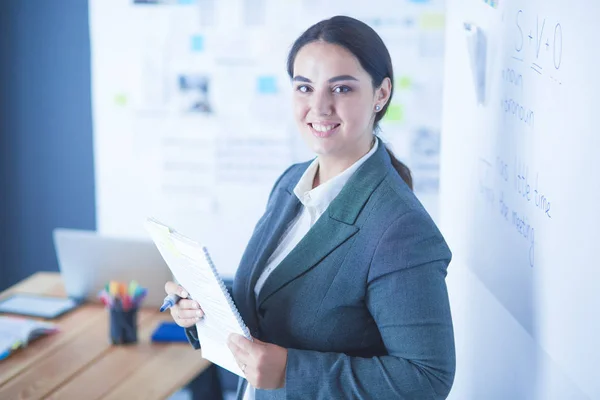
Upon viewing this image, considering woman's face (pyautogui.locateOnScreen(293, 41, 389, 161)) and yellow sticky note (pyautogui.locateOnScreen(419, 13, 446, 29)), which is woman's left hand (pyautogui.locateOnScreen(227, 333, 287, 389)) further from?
yellow sticky note (pyautogui.locateOnScreen(419, 13, 446, 29))

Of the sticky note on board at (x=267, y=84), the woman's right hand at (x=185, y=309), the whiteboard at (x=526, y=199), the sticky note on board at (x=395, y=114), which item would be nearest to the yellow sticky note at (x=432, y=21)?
the sticky note on board at (x=395, y=114)

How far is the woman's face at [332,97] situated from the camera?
1430 millimetres

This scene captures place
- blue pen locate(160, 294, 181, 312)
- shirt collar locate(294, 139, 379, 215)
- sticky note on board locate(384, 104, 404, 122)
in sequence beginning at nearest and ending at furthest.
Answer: shirt collar locate(294, 139, 379, 215) → blue pen locate(160, 294, 181, 312) → sticky note on board locate(384, 104, 404, 122)

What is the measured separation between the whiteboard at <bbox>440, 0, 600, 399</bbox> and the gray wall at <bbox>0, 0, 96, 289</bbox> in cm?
243

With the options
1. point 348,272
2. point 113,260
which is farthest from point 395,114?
point 348,272

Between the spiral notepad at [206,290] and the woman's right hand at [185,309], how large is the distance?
2cm

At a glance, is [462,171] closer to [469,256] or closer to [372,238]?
[469,256]

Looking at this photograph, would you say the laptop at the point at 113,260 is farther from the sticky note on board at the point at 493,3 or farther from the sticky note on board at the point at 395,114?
the sticky note on board at the point at 493,3

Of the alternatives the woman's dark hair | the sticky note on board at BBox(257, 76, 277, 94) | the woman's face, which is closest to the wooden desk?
the woman's face

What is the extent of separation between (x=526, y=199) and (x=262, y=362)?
0.58m

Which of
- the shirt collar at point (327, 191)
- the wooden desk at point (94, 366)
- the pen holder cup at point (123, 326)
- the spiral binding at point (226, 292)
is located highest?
the shirt collar at point (327, 191)

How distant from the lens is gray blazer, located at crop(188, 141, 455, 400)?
127 centimetres

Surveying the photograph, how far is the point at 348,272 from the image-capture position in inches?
53.6

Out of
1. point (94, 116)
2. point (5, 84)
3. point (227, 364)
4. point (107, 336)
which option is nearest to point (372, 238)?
point (227, 364)
